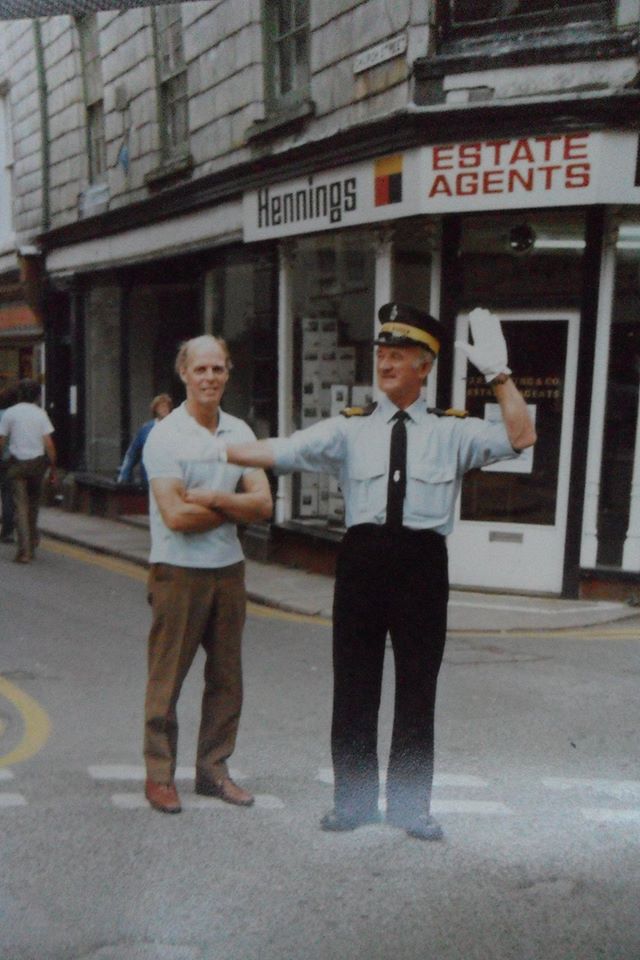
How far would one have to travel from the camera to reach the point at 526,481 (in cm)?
905

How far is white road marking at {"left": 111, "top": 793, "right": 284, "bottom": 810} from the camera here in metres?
4.23

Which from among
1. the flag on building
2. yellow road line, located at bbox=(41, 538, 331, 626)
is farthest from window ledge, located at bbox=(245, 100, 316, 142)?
yellow road line, located at bbox=(41, 538, 331, 626)

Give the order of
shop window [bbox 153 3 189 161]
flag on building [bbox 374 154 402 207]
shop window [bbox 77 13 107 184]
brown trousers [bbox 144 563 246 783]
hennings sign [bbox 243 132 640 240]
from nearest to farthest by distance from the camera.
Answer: brown trousers [bbox 144 563 246 783], hennings sign [bbox 243 132 640 240], flag on building [bbox 374 154 402 207], shop window [bbox 153 3 189 161], shop window [bbox 77 13 107 184]

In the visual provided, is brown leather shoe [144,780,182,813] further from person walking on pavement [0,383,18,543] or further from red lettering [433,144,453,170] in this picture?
person walking on pavement [0,383,18,543]

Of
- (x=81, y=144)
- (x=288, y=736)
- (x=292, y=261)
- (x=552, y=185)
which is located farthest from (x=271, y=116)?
(x=288, y=736)

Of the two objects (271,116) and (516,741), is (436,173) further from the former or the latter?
(516,741)

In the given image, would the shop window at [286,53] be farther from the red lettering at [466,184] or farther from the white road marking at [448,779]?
the white road marking at [448,779]

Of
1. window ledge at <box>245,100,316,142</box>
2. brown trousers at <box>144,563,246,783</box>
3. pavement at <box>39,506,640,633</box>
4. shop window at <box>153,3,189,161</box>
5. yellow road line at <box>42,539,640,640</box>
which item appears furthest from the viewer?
shop window at <box>153,3,189,161</box>

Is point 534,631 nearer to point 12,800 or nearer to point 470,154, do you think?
point 470,154

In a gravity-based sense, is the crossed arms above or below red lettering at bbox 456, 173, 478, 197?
below

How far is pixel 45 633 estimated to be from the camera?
7613 mm

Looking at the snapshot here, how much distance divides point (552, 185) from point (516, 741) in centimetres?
484

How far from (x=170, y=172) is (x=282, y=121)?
9.33 ft

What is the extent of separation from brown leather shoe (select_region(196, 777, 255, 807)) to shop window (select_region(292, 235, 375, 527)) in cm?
609
